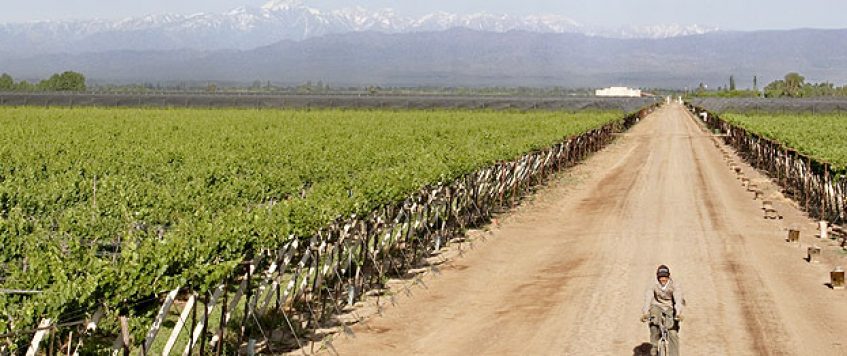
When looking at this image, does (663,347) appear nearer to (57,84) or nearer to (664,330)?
(664,330)

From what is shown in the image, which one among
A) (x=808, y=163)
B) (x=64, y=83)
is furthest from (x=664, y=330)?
(x=64, y=83)

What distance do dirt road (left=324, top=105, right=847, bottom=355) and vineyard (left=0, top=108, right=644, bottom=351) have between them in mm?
1723

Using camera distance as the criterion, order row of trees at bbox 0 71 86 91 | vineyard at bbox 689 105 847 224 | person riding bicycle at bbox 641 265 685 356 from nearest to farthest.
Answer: person riding bicycle at bbox 641 265 685 356 < vineyard at bbox 689 105 847 224 < row of trees at bbox 0 71 86 91

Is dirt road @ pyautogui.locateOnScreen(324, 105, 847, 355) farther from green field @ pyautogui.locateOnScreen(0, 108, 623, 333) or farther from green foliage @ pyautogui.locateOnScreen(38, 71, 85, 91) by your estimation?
green foliage @ pyautogui.locateOnScreen(38, 71, 85, 91)

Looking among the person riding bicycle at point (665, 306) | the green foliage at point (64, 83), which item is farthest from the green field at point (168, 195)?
the green foliage at point (64, 83)

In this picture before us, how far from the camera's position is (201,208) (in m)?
23.3

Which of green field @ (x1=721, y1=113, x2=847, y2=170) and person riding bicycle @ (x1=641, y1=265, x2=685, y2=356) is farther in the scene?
green field @ (x1=721, y1=113, x2=847, y2=170)

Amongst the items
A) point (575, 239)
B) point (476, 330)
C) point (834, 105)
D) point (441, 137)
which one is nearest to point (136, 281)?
point (476, 330)

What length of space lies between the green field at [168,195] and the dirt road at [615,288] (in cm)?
248

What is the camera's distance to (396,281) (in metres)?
24.3

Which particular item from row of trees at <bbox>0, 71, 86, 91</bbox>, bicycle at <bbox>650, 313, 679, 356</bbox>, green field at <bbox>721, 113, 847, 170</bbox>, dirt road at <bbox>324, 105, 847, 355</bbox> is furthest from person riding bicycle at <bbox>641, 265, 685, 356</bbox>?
row of trees at <bbox>0, 71, 86, 91</bbox>

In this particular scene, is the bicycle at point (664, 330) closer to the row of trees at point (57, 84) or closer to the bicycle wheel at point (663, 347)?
the bicycle wheel at point (663, 347)

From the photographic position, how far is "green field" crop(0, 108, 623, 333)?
14.6 meters

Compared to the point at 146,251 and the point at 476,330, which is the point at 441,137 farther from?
the point at 146,251
